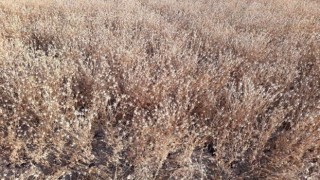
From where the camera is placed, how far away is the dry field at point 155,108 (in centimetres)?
223

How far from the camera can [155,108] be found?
2711 mm

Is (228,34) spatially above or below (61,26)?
above

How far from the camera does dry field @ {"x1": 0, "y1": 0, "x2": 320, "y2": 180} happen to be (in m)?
2.23

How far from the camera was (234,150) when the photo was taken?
2.41 meters

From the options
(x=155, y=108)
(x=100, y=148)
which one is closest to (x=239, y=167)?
(x=155, y=108)

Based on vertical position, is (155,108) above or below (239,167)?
above

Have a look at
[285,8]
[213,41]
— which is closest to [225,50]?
[213,41]

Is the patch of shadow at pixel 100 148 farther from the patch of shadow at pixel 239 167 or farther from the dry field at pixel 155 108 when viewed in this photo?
the patch of shadow at pixel 239 167

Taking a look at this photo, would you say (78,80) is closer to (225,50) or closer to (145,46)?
(145,46)

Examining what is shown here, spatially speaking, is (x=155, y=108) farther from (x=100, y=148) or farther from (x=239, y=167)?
(x=239, y=167)

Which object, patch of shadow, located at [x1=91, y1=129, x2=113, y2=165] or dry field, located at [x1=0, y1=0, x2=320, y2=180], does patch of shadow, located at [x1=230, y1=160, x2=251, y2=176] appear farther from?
patch of shadow, located at [x1=91, y1=129, x2=113, y2=165]

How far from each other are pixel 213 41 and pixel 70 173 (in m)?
3.25

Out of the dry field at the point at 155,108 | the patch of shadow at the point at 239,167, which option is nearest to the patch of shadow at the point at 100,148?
the dry field at the point at 155,108

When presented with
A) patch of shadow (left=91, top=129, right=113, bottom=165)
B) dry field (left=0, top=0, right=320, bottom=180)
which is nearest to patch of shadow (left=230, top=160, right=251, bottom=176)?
dry field (left=0, top=0, right=320, bottom=180)
